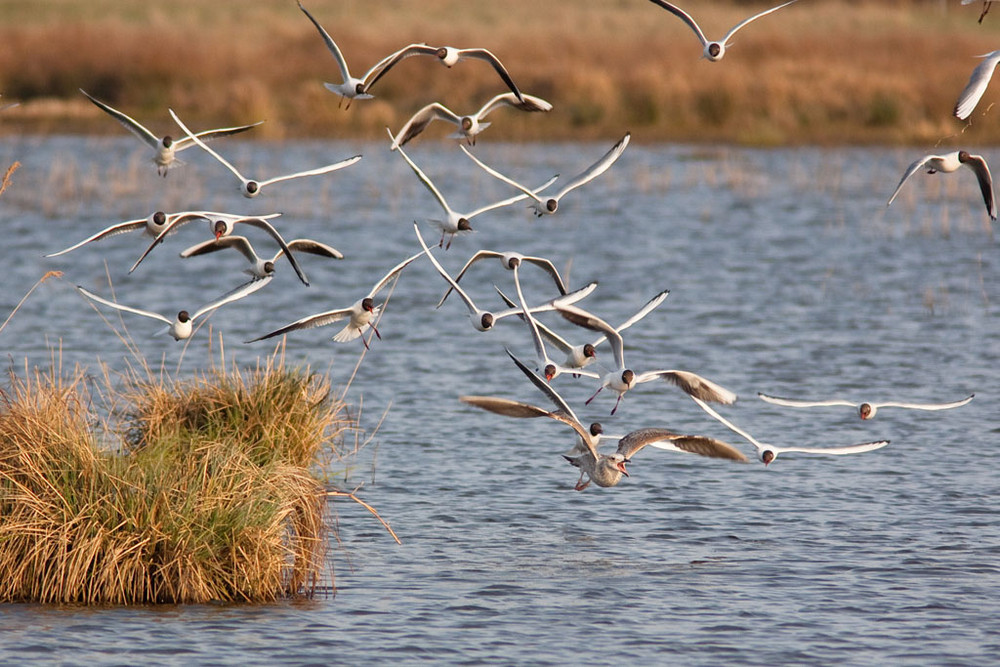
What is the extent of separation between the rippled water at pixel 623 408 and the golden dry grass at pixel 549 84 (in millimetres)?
2623

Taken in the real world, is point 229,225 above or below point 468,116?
below

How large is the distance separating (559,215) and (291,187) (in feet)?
16.9

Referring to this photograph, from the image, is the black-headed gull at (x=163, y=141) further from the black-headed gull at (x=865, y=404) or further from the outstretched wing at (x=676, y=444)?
the black-headed gull at (x=865, y=404)

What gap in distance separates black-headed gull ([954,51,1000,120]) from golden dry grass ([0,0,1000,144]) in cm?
2587

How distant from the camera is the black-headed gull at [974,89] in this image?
7.55m

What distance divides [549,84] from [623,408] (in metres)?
22.2

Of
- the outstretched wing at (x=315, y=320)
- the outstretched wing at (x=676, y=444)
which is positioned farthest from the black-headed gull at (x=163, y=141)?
the outstretched wing at (x=676, y=444)

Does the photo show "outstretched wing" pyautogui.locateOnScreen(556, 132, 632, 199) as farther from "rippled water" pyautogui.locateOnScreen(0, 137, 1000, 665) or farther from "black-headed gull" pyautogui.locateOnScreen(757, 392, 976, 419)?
"rippled water" pyautogui.locateOnScreen(0, 137, 1000, 665)

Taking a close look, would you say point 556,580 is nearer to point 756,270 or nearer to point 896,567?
point 896,567

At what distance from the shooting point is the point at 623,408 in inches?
582

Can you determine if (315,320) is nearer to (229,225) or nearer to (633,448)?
(229,225)

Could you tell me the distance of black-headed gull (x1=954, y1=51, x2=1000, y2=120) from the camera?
24.8 ft

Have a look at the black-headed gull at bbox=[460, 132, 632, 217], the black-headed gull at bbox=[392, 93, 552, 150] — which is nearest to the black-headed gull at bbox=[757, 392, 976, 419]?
the black-headed gull at bbox=[460, 132, 632, 217]

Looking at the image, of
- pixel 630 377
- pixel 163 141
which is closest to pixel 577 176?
pixel 630 377
